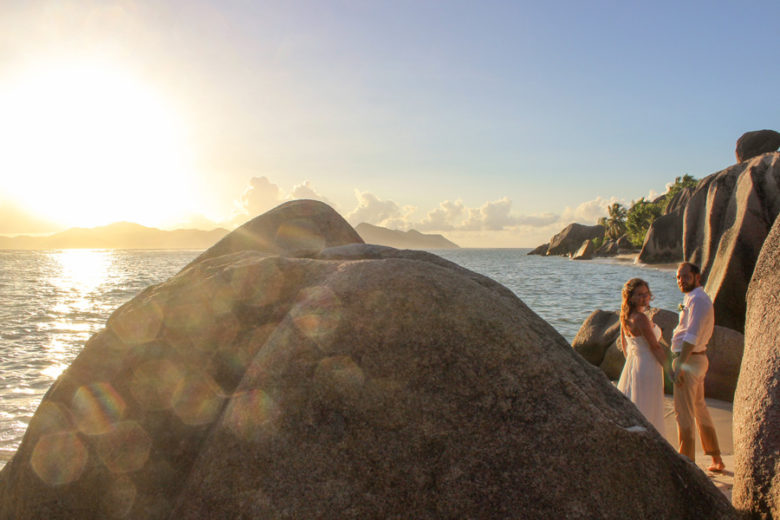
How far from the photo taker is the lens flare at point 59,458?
2.89 m

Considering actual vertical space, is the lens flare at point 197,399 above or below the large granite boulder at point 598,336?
above

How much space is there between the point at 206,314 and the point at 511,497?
2155 mm

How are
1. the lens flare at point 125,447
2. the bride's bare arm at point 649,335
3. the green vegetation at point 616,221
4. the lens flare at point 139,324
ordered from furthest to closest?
the green vegetation at point 616,221 < the bride's bare arm at point 649,335 < the lens flare at point 139,324 < the lens flare at point 125,447

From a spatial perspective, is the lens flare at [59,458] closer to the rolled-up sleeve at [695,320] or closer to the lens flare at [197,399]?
the lens flare at [197,399]

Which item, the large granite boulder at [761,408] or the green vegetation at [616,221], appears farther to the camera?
the green vegetation at [616,221]

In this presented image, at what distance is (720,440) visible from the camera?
23.0 ft

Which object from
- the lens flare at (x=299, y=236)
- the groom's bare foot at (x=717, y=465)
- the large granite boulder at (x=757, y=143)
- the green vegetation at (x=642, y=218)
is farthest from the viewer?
the green vegetation at (x=642, y=218)

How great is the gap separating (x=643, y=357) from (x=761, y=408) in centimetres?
224

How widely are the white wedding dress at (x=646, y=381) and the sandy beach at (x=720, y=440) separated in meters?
0.65

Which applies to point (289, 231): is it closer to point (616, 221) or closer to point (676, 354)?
point (676, 354)

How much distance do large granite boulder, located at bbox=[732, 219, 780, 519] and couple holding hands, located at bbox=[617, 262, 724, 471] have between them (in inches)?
62.0

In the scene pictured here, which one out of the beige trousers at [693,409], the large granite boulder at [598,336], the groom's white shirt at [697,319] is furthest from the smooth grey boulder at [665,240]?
the groom's white shirt at [697,319]

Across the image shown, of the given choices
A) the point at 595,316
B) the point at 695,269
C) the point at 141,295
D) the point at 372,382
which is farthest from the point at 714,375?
the point at 141,295

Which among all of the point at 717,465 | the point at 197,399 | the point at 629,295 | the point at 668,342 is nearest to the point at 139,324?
the point at 197,399
